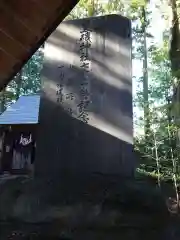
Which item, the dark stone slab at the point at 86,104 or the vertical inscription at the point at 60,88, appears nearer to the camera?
the dark stone slab at the point at 86,104

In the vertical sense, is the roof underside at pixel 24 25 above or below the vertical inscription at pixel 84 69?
below

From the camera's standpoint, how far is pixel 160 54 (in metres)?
9.88

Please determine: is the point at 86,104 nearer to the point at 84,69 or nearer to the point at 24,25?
the point at 84,69

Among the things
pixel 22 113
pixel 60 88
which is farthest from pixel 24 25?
pixel 22 113

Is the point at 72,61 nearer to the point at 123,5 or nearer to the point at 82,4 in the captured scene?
the point at 82,4

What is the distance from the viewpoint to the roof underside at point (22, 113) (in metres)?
9.34

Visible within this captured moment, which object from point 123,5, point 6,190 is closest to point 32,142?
point 6,190

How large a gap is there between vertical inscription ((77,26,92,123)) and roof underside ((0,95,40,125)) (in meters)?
3.18

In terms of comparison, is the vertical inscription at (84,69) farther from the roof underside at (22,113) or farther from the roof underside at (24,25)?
the roof underside at (24,25)

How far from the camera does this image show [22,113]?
10.0m

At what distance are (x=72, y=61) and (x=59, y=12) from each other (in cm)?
522

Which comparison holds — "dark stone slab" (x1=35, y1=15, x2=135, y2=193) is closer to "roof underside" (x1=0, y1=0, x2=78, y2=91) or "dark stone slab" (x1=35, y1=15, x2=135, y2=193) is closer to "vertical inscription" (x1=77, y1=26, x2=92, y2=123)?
"vertical inscription" (x1=77, y1=26, x2=92, y2=123)

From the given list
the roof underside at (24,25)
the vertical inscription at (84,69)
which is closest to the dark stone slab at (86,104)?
the vertical inscription at (84,69)

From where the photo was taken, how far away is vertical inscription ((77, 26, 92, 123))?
6.09 meters
